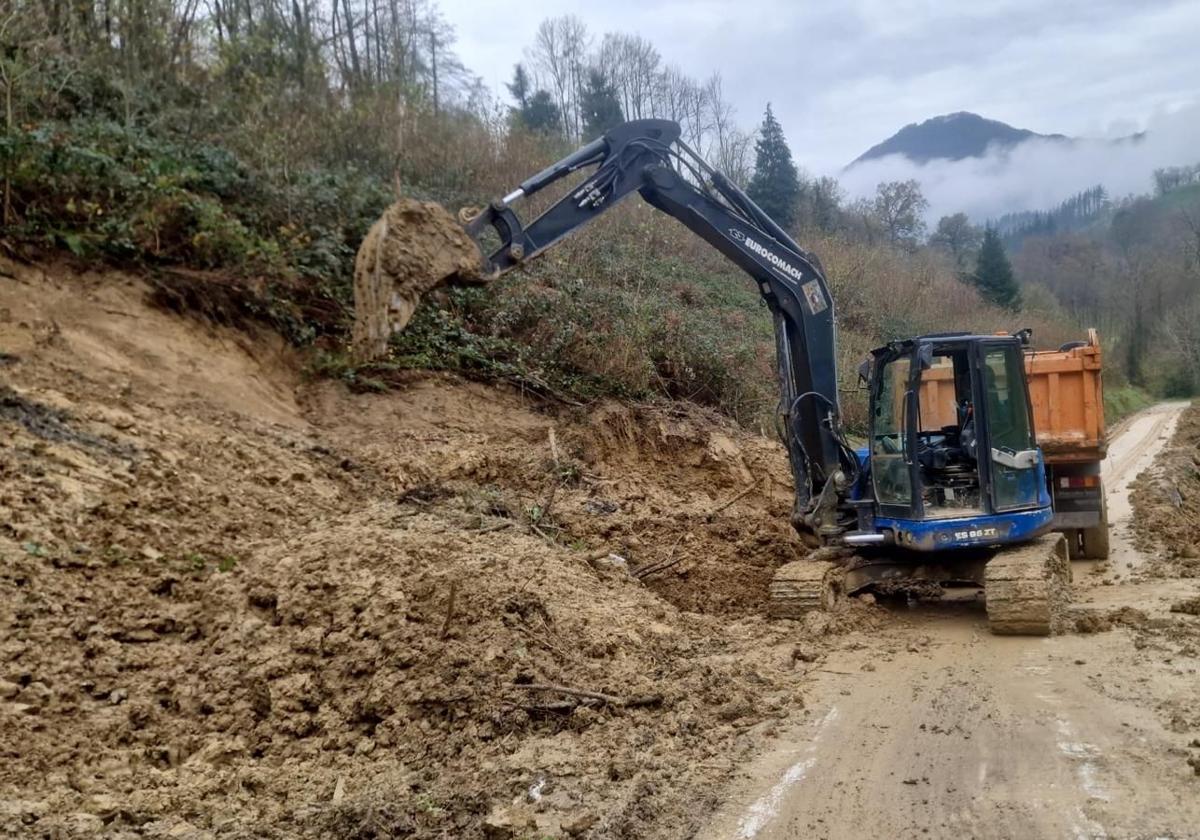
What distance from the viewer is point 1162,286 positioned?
5888 cm

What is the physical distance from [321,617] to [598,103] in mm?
37301

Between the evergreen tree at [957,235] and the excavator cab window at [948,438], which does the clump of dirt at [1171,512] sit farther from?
the evergreen tree at [957,235]

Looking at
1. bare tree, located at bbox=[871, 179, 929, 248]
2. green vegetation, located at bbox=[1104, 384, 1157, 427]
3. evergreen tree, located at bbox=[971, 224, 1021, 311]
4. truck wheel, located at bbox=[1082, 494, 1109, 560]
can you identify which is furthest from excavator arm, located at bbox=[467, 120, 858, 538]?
bare tree, located at bbox=[871, 179, 929, 248]

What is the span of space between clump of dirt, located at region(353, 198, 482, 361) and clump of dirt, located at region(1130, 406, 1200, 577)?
7578 mm

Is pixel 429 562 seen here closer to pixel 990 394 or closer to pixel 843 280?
Answer: pixel 990 394

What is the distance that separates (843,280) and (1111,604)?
68.9ft

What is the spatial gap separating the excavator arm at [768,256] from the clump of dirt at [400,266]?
58 centimetres

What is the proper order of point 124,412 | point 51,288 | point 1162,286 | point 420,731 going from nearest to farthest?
point 420,731
point 124,412
point 51,288
point 1162,286

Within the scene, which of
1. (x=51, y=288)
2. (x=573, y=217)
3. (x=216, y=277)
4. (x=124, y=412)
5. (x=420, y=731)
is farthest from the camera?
(x=216, y=277)

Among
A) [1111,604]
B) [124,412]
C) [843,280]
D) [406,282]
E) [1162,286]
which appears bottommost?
[1111,604]

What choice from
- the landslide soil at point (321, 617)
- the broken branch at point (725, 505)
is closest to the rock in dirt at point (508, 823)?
the landslide soil at point (321, 617)

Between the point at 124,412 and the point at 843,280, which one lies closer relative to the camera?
the point at 124,412

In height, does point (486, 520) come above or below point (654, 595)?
above

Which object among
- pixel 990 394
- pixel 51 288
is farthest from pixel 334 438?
pixel 990 394
